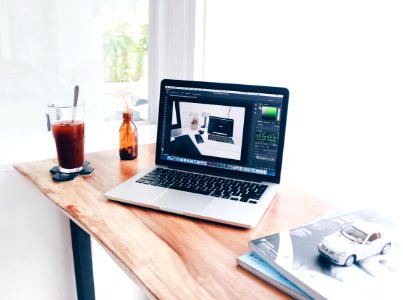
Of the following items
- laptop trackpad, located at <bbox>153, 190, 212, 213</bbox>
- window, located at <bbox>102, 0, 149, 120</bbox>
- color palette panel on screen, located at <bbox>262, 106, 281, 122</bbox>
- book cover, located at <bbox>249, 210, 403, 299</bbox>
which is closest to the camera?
book cover, located at <bbox>249, 210, 403, 299</bbox>

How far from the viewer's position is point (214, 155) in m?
1.09

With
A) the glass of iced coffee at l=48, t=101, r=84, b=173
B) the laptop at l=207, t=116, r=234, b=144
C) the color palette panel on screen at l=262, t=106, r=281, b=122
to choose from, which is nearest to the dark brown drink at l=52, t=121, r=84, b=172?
the glass of iced coffee at l=48, t=101, r=84, b=173

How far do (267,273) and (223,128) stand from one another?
1.69 feet

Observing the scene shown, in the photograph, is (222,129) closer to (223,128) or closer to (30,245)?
(223,128)

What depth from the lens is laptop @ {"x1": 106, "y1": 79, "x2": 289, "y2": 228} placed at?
3.00 feet

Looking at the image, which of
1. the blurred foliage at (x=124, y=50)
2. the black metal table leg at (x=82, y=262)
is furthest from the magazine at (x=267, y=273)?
the blurred foliage at (x=124, y=50)

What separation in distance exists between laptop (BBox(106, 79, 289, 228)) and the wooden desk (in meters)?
0.04

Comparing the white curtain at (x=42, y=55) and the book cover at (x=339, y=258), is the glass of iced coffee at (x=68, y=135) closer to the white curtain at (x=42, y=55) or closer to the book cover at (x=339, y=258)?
the white curtain at (x=42, y=55)

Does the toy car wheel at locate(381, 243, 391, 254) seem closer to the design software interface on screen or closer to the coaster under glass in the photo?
the design software interface on screen

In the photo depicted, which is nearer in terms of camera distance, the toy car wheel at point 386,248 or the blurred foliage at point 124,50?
the toy car wheel at point 386,248

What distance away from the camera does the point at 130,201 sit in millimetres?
911

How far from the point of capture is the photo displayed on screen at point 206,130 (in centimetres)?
106

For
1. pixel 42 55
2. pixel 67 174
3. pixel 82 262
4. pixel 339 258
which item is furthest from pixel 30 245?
pixel 339 258

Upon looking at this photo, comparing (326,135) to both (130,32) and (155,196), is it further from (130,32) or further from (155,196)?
(130,32)
